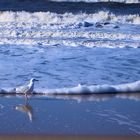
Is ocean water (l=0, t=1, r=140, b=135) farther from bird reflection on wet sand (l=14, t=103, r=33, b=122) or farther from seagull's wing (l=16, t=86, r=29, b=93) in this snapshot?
seagull's wing (l=16, t=86, r=29, b=93)

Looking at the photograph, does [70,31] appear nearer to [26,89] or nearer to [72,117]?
[26,89]

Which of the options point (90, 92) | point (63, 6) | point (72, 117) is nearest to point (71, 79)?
point (90, 92)

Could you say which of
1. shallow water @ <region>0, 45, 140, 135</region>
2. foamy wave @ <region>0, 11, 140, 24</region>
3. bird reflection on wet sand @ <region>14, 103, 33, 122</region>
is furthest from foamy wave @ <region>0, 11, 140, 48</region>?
bird reflection on wet sand @ <region>14, 103, 33, 122</region>

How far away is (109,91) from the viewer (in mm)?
7047

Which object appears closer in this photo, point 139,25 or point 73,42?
point 73,42

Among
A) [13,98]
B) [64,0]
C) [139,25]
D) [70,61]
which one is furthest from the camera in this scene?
[64,0]

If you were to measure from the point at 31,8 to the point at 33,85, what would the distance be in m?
17.3

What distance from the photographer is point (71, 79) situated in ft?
25.4

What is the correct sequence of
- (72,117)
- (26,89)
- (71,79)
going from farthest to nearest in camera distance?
(71,79), (26,89), (72,117)

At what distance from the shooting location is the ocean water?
5.46 metres

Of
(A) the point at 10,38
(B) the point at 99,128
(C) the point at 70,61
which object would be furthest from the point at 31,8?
(B) the point at 99,128

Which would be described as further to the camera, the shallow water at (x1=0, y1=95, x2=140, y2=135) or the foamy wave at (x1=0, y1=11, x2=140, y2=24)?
the foamy wave at (x1=0, y1=11, x2=140, y2=24)

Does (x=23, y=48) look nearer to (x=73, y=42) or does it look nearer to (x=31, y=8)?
(x=73, y=42)

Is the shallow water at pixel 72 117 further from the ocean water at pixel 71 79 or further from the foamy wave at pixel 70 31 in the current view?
the foamy wave at pixel 70 31
